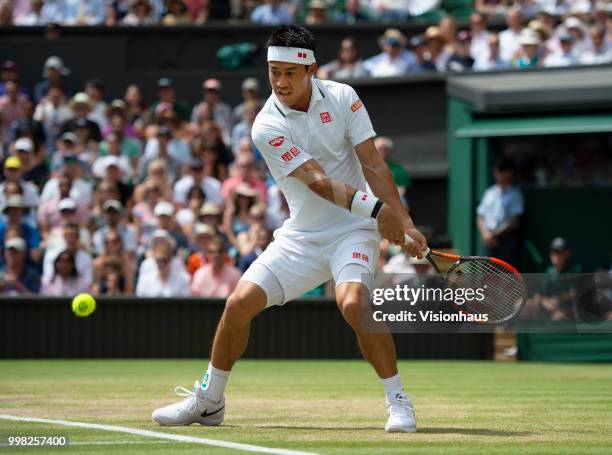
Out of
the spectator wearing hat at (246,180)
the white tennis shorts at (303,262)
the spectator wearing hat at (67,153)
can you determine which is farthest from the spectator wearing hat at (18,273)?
the white tennis shorts at (303,262)

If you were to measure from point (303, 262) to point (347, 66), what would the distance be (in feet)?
37.2

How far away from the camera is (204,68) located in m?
20.8

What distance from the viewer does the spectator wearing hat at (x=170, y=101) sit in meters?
18.9

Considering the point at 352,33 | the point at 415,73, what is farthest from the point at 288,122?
the point at 352,33

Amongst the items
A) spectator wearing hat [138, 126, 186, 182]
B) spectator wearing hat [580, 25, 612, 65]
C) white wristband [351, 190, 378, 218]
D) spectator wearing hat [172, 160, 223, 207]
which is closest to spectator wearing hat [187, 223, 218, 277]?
spectator wearing hat [172, 160, 223, 207]

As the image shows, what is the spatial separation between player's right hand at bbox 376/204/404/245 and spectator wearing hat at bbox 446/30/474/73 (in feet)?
36.0

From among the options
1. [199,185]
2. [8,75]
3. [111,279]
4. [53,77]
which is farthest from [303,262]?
[8,75]

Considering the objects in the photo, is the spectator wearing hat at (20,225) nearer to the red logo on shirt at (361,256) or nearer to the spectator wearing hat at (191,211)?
the spectator wearing hat at (191,211)

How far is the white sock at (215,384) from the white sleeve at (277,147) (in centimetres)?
117

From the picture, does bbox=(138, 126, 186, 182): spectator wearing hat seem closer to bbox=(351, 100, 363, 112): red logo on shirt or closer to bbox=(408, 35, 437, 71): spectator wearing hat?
bbox=(408, 35, 437, 71): spectator wearing hat

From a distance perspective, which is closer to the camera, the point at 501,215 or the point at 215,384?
the point at 215,384

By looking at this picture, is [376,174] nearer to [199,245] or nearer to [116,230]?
[199,245]

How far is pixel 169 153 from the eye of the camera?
17734 millimetres

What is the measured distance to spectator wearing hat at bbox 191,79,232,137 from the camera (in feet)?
60.5
